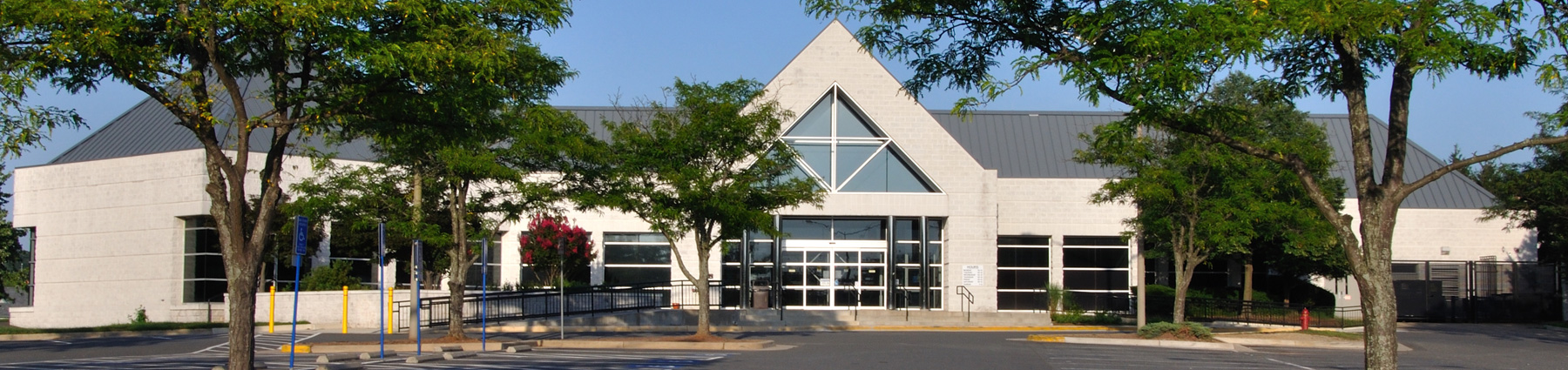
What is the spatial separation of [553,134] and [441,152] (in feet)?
7.54

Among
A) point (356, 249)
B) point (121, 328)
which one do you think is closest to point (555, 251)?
point (356, 249)

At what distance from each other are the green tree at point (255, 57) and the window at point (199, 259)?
25289mm

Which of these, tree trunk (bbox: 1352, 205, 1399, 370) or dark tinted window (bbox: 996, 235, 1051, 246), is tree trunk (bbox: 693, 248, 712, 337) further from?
dark tinted window (bbox: 996, 235, 1051, 246)

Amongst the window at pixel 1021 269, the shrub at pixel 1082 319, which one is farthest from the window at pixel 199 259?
the shrub at pixel 1082 319

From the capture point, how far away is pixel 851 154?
3522cm

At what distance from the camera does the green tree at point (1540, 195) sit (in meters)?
35.1

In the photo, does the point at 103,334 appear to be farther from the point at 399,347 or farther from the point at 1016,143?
the point at 1016,143

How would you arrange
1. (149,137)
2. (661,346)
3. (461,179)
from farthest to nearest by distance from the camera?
(149,137), (461,179), (661,346)

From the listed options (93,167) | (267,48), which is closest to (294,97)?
(267,48)

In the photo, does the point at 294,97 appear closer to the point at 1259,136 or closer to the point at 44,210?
the point at 1259,136

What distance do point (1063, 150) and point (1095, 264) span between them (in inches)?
229

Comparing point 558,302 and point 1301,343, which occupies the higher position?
point 558,302

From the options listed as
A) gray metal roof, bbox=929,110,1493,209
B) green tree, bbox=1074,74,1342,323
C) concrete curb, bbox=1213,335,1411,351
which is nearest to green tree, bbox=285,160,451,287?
green tree, bbox=1074,74,1342,323

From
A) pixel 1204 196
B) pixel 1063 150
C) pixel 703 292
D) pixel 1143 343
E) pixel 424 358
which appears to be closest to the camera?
pixel 424 358
